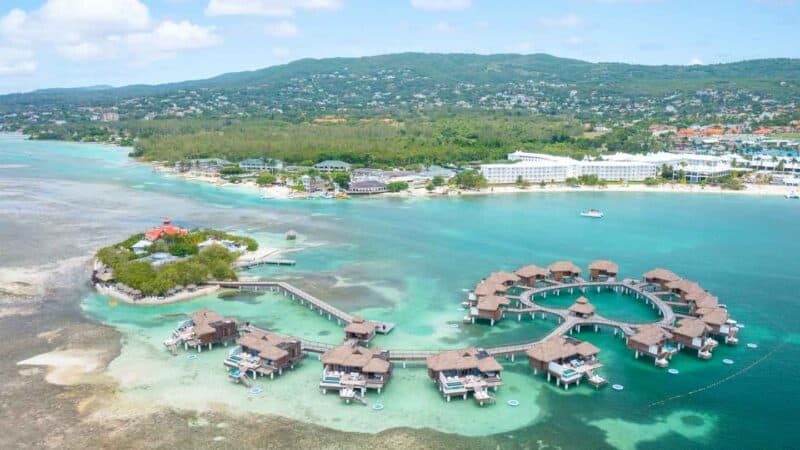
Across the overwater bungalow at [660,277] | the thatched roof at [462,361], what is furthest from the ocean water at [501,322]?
the overwater bungalow at [660,277]

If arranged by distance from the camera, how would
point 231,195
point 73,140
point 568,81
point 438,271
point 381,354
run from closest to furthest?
1. point 381,354
2. point 438,271
3. point 231,195
4. point 73,140
5. point 568,81

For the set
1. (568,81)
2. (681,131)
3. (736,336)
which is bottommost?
(736,336)

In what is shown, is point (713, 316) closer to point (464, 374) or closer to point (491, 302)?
point (491, 302)

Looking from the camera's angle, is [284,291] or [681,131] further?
[681,131]

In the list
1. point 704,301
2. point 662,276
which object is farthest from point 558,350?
point 662,276

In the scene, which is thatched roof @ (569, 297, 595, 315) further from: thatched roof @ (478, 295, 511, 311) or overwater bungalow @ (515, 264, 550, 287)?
overwater bungalow @ (515, 264, 550, 287)

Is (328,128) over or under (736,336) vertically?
over

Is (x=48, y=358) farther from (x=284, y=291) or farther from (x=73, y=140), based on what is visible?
(x=73, y=140)

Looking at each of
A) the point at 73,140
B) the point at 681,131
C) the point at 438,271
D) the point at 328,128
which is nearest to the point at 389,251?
the point at 438,271
